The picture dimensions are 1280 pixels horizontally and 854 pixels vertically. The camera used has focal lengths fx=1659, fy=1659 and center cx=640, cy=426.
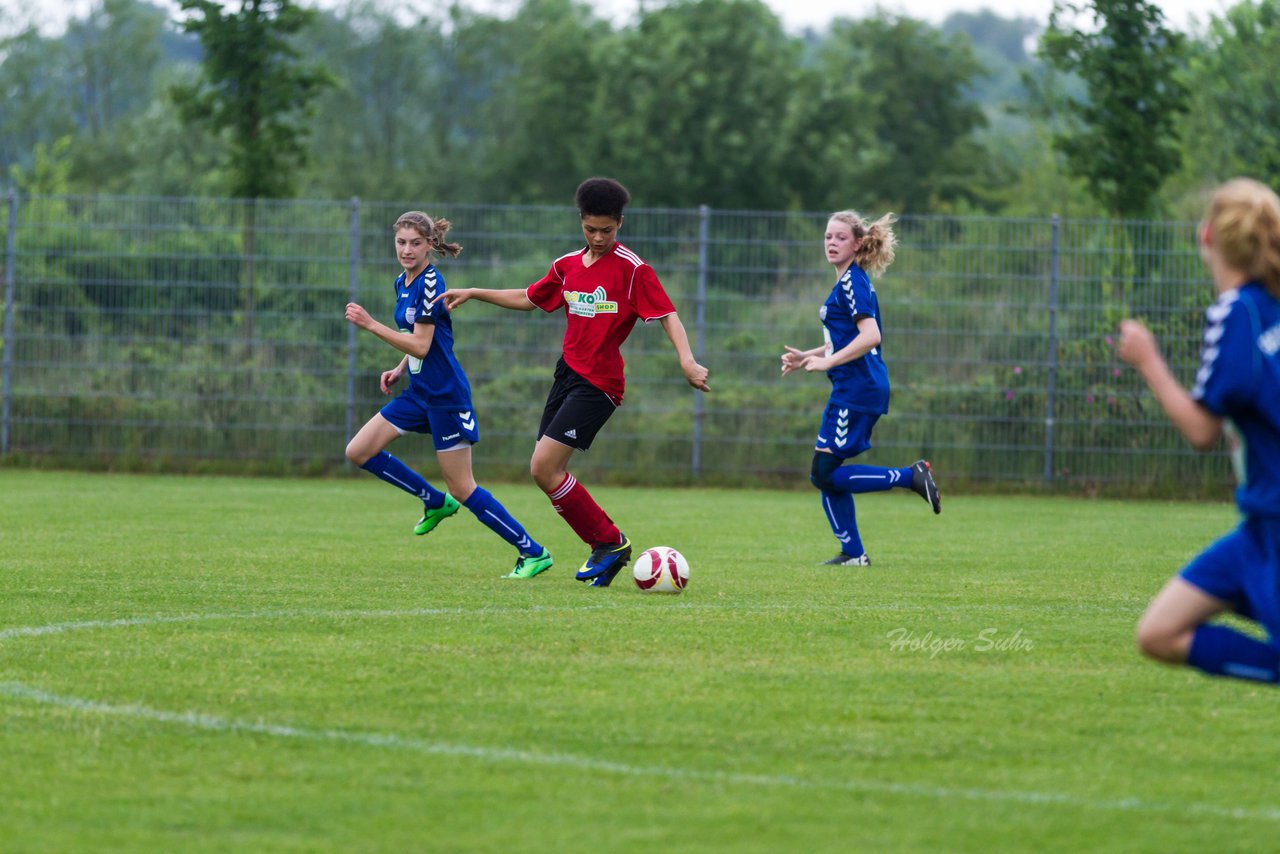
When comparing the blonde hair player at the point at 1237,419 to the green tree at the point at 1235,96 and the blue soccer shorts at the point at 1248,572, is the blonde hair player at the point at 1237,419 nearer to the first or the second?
the blue soccer shorts at the point at 1248,572

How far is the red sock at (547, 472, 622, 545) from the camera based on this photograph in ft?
28.0

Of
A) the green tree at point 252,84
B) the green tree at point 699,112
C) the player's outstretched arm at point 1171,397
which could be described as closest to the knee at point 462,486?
the player's outstretched arm at point 1171,397

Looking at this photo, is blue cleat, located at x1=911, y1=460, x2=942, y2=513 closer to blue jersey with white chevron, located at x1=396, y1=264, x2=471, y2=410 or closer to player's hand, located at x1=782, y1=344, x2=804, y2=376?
player's hand, located at x1=782, y1=344, x2=804, y2=376

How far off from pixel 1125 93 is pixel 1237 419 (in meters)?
15.5

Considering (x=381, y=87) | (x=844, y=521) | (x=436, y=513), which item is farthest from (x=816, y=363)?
(x=381, y=87)

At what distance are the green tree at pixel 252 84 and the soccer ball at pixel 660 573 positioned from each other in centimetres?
1266

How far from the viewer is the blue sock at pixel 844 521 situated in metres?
9.97

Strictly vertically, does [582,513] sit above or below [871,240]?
below

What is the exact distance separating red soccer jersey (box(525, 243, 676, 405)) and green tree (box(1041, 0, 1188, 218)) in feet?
37.8

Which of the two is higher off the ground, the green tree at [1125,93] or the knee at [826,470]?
the green tree at [1125,93]

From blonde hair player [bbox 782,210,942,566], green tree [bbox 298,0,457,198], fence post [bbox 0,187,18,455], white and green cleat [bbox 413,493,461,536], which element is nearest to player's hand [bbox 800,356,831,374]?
blonde hair player [bbox 782,210,942,566]

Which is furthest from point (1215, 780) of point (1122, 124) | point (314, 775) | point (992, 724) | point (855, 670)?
point (1122, 124)

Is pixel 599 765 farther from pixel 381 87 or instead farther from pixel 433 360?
pixel 381 87

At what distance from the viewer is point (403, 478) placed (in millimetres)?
9875
